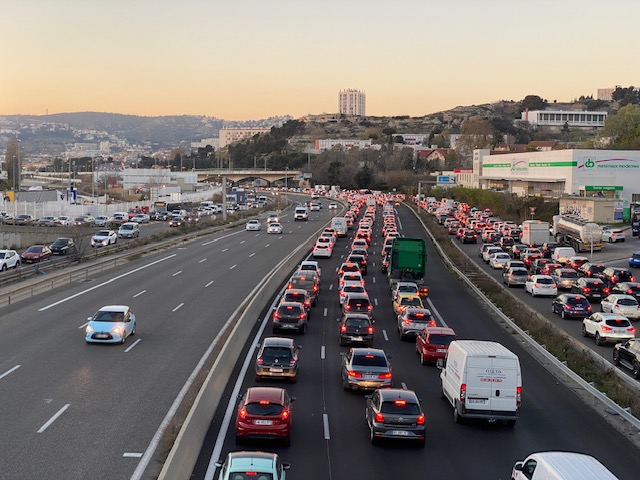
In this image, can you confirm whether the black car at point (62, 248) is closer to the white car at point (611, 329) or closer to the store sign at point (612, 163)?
the white car at point (611, 329)

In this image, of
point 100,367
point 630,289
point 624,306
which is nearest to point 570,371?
point 624,306

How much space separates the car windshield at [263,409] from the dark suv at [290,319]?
12.9 m

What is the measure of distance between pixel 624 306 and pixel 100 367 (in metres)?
23.2

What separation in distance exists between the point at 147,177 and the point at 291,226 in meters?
81.9

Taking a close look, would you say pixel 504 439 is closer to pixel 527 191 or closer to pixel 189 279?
pixel 189 279

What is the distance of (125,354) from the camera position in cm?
2622

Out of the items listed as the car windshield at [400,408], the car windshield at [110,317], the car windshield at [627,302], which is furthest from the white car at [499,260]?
the car windshield at [400,408]

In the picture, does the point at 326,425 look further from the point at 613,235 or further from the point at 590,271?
the point at 613,235

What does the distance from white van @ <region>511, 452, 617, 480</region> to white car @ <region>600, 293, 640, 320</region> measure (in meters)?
24.6

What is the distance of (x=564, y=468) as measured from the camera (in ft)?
38.0

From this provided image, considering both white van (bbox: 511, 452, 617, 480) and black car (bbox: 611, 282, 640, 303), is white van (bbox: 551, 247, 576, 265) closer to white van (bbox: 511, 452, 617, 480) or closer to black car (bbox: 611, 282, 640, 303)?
black car (bbox: 611, 282, 640, 303)

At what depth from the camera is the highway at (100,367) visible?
16219 millimetres

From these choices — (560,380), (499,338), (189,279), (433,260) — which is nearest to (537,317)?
(499,338)

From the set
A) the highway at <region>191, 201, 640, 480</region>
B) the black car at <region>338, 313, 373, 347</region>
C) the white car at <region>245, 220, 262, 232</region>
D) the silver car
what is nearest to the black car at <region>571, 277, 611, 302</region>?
the highway at <region>191, 201, 640, 480</region>
